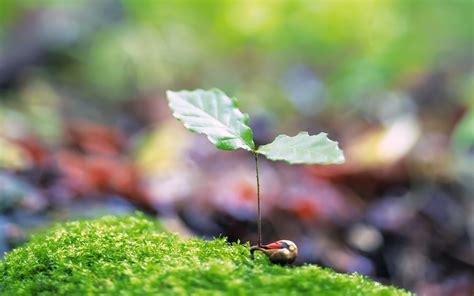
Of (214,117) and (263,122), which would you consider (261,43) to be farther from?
(214,117)

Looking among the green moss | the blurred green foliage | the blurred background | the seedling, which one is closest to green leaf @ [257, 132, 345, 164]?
the seedling

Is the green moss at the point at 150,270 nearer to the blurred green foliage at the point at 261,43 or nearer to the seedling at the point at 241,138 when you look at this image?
the seedling at the point at 241,138

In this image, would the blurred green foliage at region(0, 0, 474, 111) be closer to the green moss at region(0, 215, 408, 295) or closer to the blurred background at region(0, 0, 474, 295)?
the blurred background at region(0, 0, 474, 295)

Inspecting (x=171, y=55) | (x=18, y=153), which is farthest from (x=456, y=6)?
(x=18, y=153)

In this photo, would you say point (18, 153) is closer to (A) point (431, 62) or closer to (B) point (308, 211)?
(B) point (308, 211)

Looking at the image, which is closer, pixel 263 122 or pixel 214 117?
pixel 214 117

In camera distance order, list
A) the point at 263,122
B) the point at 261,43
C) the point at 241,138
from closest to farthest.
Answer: the point at 241,138 → the point at 263,122 → the point at 261,43

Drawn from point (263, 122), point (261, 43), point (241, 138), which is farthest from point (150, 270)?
point (261, 43)
